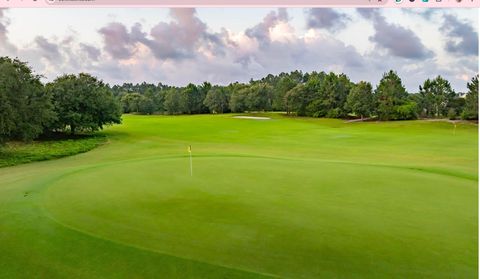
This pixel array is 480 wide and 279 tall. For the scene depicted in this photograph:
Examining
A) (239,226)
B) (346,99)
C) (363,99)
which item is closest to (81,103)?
(239,226)

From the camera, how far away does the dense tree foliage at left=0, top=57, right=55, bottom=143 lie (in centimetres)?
2198

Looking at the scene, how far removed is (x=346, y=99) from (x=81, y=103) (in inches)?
1807

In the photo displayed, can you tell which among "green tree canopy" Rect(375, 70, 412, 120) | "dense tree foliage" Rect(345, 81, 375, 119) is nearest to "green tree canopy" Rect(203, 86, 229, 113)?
"dense tree foliage" Rect(345, 81, 375, 119)

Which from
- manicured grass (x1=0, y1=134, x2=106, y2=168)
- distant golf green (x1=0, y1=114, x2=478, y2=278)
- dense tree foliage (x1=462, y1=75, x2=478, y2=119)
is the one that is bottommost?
manicured grass (x1=0, y1=134, x2=106, y2=168)

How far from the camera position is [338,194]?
863 cm

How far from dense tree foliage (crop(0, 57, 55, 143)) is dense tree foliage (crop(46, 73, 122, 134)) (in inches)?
263

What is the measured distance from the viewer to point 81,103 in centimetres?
3494

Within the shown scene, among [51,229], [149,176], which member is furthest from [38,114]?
[51,229]

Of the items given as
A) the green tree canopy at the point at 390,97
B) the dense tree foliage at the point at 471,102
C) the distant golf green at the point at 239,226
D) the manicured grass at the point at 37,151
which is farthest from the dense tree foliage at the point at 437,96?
the distant golf green at the point at 239,226

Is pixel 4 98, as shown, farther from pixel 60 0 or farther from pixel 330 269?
pixel 330 269

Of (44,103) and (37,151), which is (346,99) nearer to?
(44,103)

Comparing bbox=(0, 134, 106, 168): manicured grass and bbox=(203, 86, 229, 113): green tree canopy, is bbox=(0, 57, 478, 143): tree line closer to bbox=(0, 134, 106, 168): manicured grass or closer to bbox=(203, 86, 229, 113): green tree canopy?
bbox=(203, 86, 229, 113): green tree canopy

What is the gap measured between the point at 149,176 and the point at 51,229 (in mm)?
4657

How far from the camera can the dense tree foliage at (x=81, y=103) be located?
33469mm
